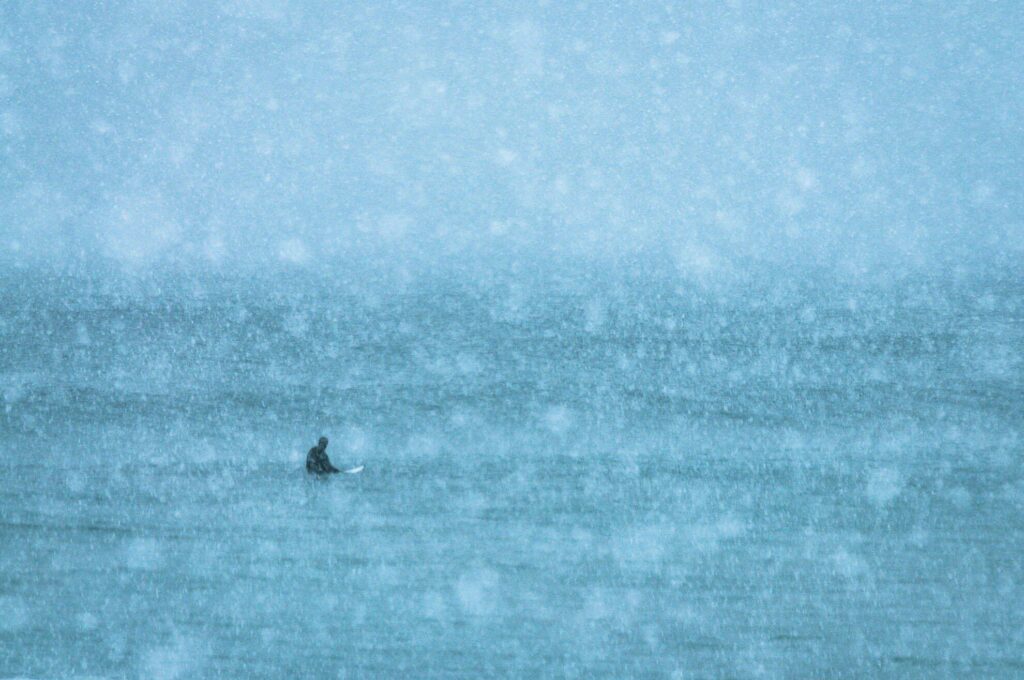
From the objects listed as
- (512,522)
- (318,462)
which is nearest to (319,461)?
(318,462)

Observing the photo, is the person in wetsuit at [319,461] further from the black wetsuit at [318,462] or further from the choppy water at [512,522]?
the choppy water at [512,522]

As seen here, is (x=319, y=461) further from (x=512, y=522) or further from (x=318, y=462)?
(x=512, y=522)

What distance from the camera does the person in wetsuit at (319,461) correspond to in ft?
45.7

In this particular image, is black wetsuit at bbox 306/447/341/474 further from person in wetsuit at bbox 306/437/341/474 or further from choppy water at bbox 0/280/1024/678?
choppy water at bbox 0/280/1024/678

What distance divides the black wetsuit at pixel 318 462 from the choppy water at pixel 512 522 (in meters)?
0.35

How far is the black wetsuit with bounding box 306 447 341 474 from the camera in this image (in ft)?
45.8

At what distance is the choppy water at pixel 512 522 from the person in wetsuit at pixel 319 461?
13.8 inches

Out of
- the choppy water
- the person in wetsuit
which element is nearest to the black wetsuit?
the person in wetsuit

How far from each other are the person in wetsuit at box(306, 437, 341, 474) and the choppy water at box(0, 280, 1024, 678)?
35 cm

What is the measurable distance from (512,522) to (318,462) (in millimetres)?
3040

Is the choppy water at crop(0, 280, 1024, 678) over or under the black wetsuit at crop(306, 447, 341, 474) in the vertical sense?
under

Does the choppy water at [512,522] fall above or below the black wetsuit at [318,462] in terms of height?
below

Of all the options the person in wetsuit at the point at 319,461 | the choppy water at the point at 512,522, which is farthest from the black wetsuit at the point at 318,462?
the choppy water at the point at 512,522

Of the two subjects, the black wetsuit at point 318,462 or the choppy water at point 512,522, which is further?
the black wetsuit at point 318,462
